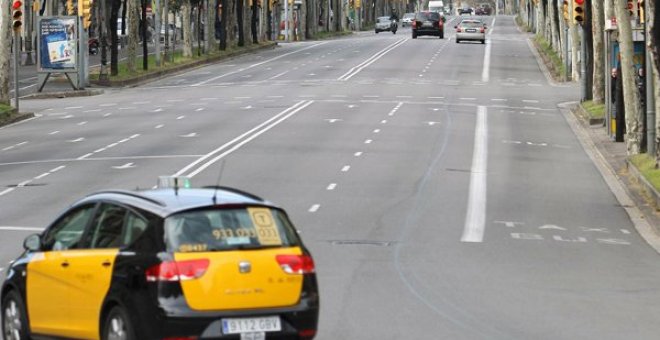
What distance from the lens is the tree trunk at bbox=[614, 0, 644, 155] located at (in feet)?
115

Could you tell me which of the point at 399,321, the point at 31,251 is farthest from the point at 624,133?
the point at 31,251

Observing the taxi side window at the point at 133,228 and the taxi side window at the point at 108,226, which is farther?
the taxi side window at the point at 108,226

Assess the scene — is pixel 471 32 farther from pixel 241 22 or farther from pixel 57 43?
pixel 57 43

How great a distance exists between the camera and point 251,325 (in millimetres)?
10984

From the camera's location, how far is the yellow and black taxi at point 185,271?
10.9 m

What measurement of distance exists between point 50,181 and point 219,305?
65.1ft

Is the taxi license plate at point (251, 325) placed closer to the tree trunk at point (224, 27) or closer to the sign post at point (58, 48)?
the sign post at point (58, 48)

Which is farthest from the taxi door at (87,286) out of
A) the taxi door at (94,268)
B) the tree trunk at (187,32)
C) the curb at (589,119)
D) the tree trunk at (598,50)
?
the tree trunk at (187,32)

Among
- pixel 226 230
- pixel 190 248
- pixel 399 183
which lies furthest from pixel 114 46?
pixel 190 248

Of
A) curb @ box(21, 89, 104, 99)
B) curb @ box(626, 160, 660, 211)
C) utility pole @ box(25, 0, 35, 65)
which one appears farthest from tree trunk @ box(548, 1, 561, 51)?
curb @ box(626, 160, 660, 211)

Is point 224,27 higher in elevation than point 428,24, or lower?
higher

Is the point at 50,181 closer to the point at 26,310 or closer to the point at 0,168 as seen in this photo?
the point at 0,168

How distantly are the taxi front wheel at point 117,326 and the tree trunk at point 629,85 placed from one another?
25.0m

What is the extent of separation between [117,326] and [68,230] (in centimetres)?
138
